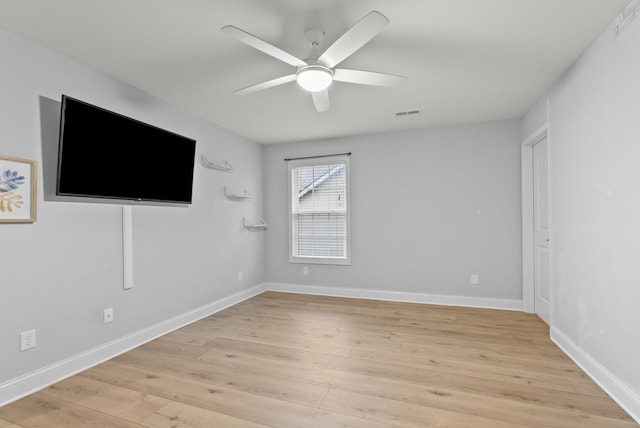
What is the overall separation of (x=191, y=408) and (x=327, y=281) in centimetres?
293

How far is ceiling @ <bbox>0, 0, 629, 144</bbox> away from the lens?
179cm

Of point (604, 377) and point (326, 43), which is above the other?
point (326, 43)

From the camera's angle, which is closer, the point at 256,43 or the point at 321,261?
the point at 256,43

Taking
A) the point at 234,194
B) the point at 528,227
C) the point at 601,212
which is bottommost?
the point at 528,227

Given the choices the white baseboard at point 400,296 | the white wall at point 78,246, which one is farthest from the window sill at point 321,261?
the white wall at point 78,246

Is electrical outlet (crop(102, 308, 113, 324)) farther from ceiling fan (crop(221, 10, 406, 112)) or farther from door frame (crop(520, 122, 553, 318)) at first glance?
door frame (crop(520, 122, 553, 318))

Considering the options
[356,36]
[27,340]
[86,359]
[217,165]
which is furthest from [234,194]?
[356,36]

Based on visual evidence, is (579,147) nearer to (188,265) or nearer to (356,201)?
(356,201)

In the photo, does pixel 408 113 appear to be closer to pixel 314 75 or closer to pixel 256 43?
pixel 314 75

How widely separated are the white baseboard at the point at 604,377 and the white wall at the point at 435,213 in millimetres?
1281

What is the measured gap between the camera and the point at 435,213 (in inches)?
163

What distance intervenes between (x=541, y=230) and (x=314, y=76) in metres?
3.03

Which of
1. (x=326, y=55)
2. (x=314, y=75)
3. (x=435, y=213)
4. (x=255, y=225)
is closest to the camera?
(x=326, y=55)

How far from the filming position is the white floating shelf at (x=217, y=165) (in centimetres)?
365
